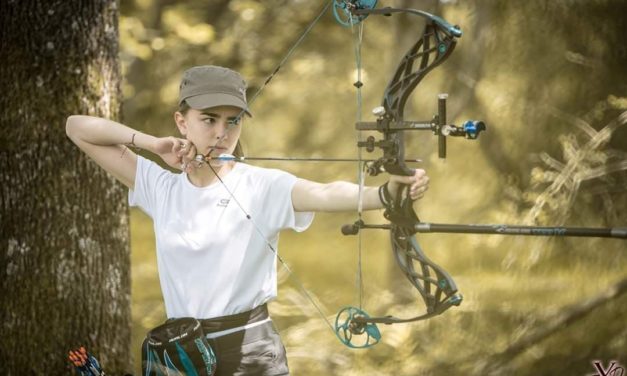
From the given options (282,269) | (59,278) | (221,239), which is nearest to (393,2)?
(282,269)

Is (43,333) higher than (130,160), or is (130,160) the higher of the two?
(130,160)

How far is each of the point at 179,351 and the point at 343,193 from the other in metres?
0.60

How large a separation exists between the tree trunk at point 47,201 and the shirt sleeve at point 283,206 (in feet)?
3.68

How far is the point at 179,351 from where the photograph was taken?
2.41 m

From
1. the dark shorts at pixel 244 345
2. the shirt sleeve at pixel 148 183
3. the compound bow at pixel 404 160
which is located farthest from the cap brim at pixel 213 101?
the dark shorts at pixel 244 345

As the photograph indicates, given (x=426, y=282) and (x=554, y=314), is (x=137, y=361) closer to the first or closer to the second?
(x=554, y=314)

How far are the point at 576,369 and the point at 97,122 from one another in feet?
11.2

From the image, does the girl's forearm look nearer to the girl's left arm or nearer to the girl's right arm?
the girl's right arm

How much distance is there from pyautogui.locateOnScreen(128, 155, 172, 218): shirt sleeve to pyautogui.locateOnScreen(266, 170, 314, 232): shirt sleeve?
361 mm

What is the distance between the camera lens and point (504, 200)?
5539mm

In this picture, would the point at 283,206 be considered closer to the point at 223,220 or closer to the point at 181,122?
the point at 223,220

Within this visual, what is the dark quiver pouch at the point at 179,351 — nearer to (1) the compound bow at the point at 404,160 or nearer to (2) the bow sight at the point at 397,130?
(1) the compound bow at the point at 404,160

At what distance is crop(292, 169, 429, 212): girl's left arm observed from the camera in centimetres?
213

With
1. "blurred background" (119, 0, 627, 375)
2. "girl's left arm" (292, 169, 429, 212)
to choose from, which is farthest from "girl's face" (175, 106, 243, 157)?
"blurred background" (119, 0, 627, 375)
